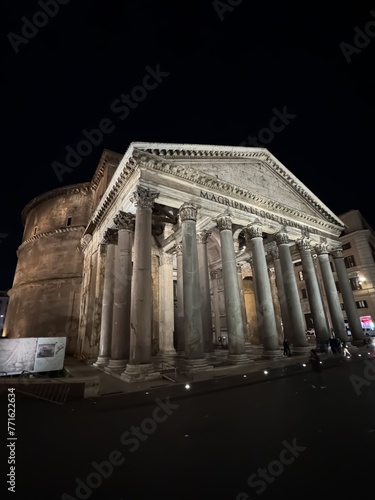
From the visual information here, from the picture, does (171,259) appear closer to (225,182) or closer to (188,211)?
(188,211)

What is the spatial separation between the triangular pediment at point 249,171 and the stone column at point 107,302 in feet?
19.8

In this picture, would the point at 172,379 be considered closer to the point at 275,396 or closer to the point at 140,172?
the point at 275,396

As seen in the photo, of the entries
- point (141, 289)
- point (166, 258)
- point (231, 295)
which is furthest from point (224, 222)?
point (166, 258)

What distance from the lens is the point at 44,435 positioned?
4379mm

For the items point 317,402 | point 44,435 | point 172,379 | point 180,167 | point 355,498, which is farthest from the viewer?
point 180,167

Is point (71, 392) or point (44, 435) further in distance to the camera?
point (71, 392)

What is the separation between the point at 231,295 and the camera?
1188 centimetres

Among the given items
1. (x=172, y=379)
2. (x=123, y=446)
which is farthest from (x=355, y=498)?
(x=172, y=379)

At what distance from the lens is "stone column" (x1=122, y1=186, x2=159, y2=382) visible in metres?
8.87

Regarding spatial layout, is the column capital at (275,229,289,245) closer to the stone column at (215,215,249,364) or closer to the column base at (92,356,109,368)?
the stone column at (215,215,249,364)

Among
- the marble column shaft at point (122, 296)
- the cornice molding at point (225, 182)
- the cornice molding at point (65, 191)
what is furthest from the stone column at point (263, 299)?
the cornice molding at point (65, 191)

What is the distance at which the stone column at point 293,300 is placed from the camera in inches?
553

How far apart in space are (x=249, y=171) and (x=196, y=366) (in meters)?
12.4

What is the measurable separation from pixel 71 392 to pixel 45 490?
4.61 meters
